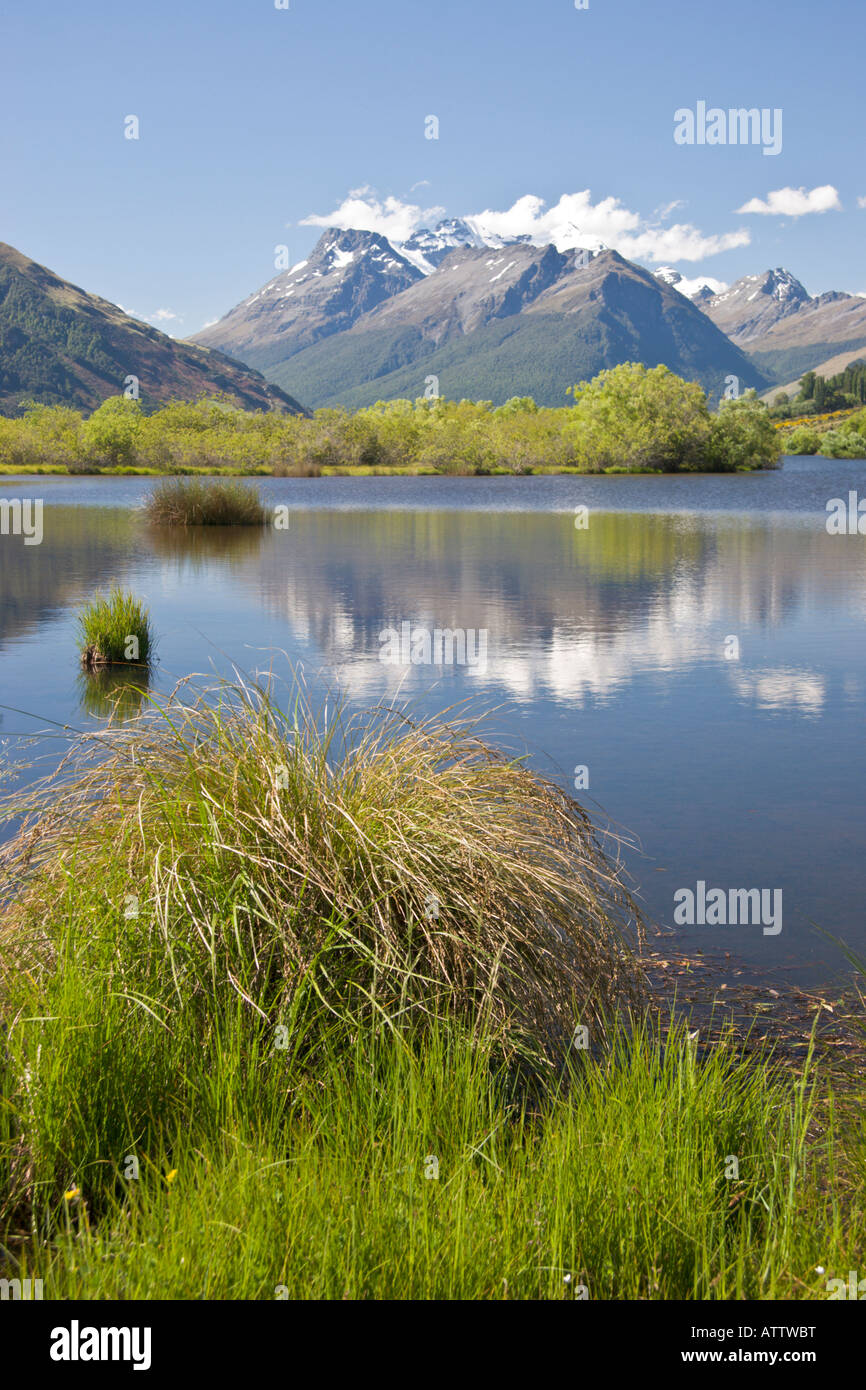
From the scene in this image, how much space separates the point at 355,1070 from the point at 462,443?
82.0 metres

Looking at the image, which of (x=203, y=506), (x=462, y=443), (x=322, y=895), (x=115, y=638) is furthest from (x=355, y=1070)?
(x=462, y=443)

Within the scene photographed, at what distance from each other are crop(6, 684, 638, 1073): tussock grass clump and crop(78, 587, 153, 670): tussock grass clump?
8.06 metres

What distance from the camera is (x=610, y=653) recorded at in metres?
12.8

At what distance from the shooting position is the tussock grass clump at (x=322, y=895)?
361 centimetres

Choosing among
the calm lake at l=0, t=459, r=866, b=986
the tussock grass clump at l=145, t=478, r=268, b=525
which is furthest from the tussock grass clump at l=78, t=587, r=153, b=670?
the tussock grass clump at l=145, t=478, r=268, b=525

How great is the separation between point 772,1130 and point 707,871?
9.78ft

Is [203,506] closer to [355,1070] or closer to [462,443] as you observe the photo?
[355,1070]

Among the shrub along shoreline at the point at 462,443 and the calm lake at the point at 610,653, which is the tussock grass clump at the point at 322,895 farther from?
the shrub along shoreline at the point at 462,443

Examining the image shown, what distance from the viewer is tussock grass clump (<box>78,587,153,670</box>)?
12.4 metres

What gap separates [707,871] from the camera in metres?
6.25

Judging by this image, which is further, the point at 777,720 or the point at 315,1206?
the point at 777,720

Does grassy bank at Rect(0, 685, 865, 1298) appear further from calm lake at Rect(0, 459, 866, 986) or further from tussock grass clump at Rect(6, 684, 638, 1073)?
calm lake at Rect(0, 459, 866, 986)
